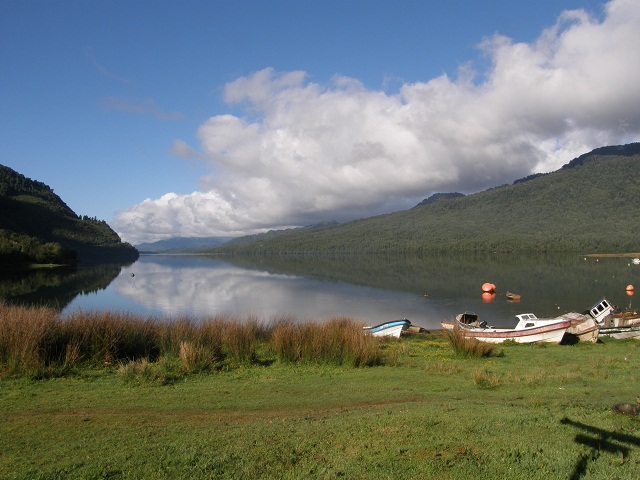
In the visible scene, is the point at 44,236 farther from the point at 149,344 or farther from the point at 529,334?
the point at 529,334

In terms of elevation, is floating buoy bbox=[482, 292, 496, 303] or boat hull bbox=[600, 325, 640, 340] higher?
boat hull bbox=[600, 325, 640, 340]

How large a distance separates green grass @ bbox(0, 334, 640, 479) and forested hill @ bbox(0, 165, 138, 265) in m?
88.0

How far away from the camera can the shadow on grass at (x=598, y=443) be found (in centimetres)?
561

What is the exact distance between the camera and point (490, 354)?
15.7 meters

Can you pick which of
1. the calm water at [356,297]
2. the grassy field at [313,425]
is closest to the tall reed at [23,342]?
the grassy field at [313,425]

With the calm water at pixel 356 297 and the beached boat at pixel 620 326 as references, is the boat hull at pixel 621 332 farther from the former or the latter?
the calm water at pixel 356 297

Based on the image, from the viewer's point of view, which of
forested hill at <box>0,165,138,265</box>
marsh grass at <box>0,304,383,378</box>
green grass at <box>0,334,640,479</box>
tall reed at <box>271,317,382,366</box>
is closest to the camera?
green grass at <box>0,334,640,479</box>

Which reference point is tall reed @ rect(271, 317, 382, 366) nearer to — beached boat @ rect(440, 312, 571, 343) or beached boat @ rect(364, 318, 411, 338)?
beached boat @ rect(440, 312, 571, 343)

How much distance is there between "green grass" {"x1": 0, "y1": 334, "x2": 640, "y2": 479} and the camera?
5.49 meters

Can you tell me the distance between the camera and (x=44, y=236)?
142 meters

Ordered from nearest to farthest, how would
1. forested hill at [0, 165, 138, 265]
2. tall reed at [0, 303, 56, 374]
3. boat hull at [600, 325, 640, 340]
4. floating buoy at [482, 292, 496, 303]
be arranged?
tall reed at [0, 303, 56, 374]
boat hull at [600, 325, 640, 340]
floating buoy at [482, 292, 496, 303]
forested hill at [0, 165, 138, 265]

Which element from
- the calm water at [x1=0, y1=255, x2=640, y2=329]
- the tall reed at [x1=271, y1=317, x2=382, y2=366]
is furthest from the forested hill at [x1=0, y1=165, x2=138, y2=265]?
the tall reed at [x1=271, y1=317, x2=382, y2=366]

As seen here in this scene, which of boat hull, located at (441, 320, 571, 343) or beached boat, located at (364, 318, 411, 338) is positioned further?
beached boat, located at (364, 318, 411, 338)

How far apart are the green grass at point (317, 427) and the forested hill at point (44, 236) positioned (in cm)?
8802
